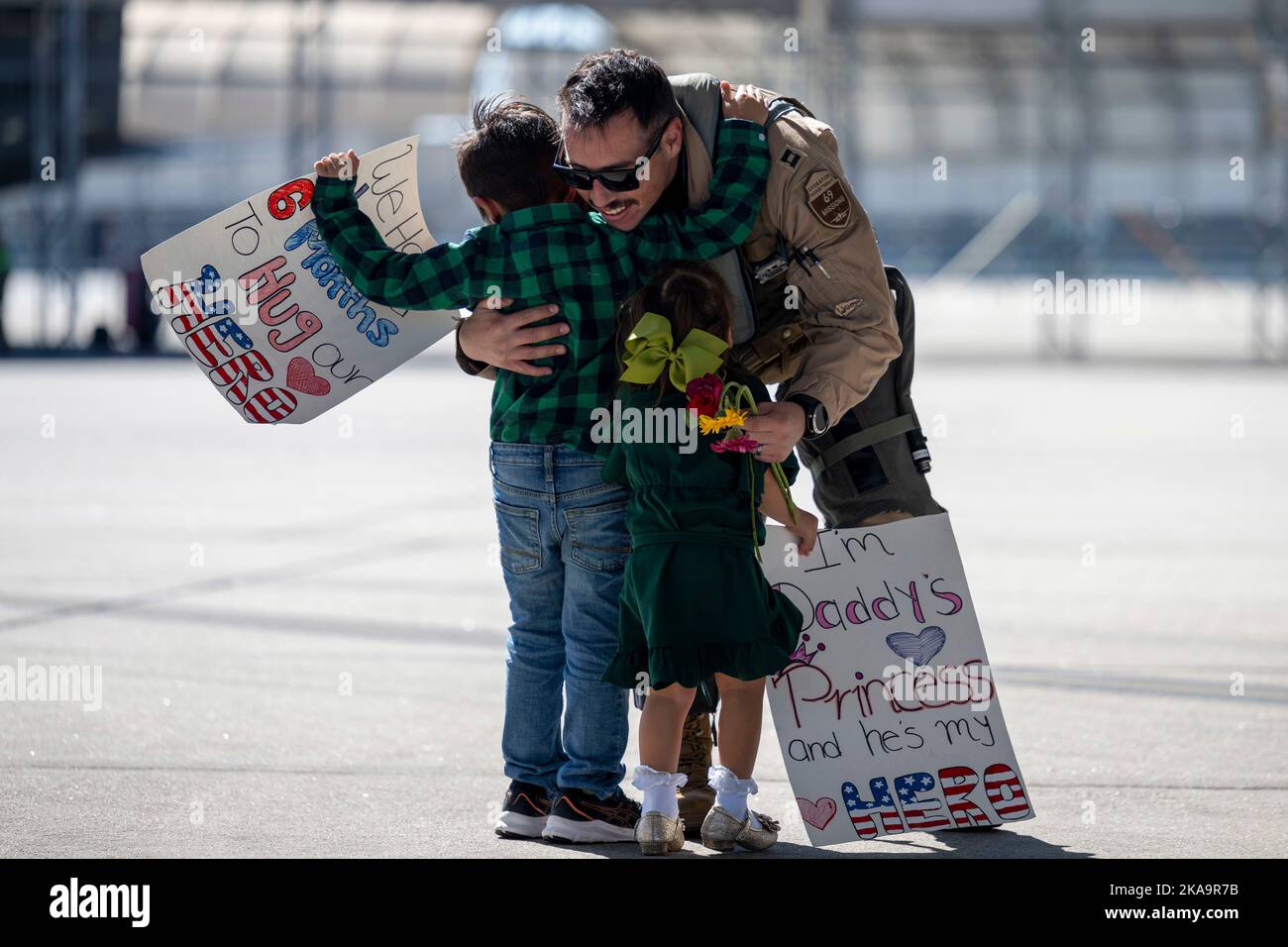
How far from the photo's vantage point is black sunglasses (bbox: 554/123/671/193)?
374cm

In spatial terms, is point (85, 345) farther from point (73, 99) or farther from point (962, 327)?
point (962, 327)

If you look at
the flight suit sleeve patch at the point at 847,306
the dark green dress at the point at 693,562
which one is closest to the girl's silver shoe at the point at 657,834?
the dark green dress at the point at 693,562

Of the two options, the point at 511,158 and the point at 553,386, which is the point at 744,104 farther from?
the point at 553,386

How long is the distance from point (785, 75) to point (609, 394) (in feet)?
115

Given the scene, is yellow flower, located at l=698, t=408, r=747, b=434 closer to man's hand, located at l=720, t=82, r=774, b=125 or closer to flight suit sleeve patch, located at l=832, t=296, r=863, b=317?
flight suit sleeve patch, located at l=832, t=296, r=863, b=317

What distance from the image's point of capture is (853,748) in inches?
160

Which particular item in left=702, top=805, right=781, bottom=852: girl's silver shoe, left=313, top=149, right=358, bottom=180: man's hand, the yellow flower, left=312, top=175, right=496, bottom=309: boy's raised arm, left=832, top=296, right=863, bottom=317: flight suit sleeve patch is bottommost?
left=702, top=805, right=781, bottom=852: girl's silver shoe

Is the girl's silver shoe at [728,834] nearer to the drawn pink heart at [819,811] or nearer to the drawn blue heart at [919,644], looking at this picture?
the drawn pink heart at [819,811]

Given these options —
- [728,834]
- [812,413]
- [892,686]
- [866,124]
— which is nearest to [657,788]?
[728,834]

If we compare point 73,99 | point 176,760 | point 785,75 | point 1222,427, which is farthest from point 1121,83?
point 176,760

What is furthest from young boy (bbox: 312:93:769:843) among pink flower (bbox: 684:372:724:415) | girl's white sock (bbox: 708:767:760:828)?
pink flower (bbox: 684:372:724:415)

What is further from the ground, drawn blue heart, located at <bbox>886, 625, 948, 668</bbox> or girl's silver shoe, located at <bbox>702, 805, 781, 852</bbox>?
drawn blue heart, located at <bbox>886, 625, 948, 668</bbox>

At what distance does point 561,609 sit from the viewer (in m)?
4.08

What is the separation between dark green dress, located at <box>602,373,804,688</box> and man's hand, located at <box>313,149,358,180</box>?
806mm
